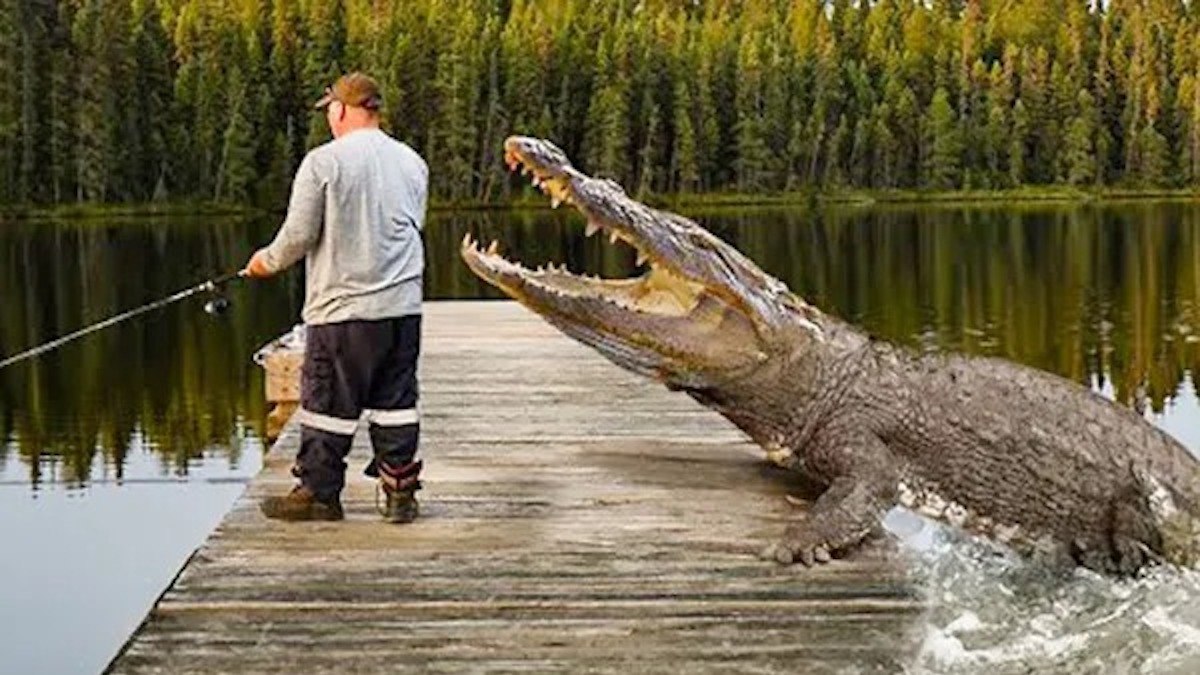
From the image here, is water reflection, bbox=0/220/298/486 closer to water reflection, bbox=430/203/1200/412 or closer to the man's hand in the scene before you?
water reflection, bbox=430/203/1200/412

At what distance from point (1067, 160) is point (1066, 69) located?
981 centimetres

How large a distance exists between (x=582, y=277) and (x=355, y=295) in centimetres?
99

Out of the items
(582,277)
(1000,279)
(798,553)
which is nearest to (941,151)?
(1000,279)

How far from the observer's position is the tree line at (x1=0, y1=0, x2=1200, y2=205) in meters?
73.4

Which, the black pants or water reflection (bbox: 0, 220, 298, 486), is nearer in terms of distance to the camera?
the black pants

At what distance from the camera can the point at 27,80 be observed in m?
72.4

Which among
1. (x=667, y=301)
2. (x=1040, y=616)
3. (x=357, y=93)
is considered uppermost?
(x=357, y=93)

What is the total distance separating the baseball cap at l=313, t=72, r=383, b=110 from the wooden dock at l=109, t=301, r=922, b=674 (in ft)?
4.39

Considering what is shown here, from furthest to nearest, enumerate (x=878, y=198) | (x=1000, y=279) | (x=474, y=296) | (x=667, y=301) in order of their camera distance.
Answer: (x=878, y=198), (x=1000, y=279), (x=474, y=296), (x=667, y=301)

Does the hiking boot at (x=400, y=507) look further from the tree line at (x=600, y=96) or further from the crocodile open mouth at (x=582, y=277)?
the tree line at (x=600, y=96)

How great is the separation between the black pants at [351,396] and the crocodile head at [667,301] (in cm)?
59

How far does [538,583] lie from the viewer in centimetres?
482

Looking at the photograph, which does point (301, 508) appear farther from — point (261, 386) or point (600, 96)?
point (600, 96)

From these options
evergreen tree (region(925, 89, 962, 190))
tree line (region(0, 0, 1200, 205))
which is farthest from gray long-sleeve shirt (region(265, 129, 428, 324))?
evergreen tree (region(925, 89, 962, 190))
